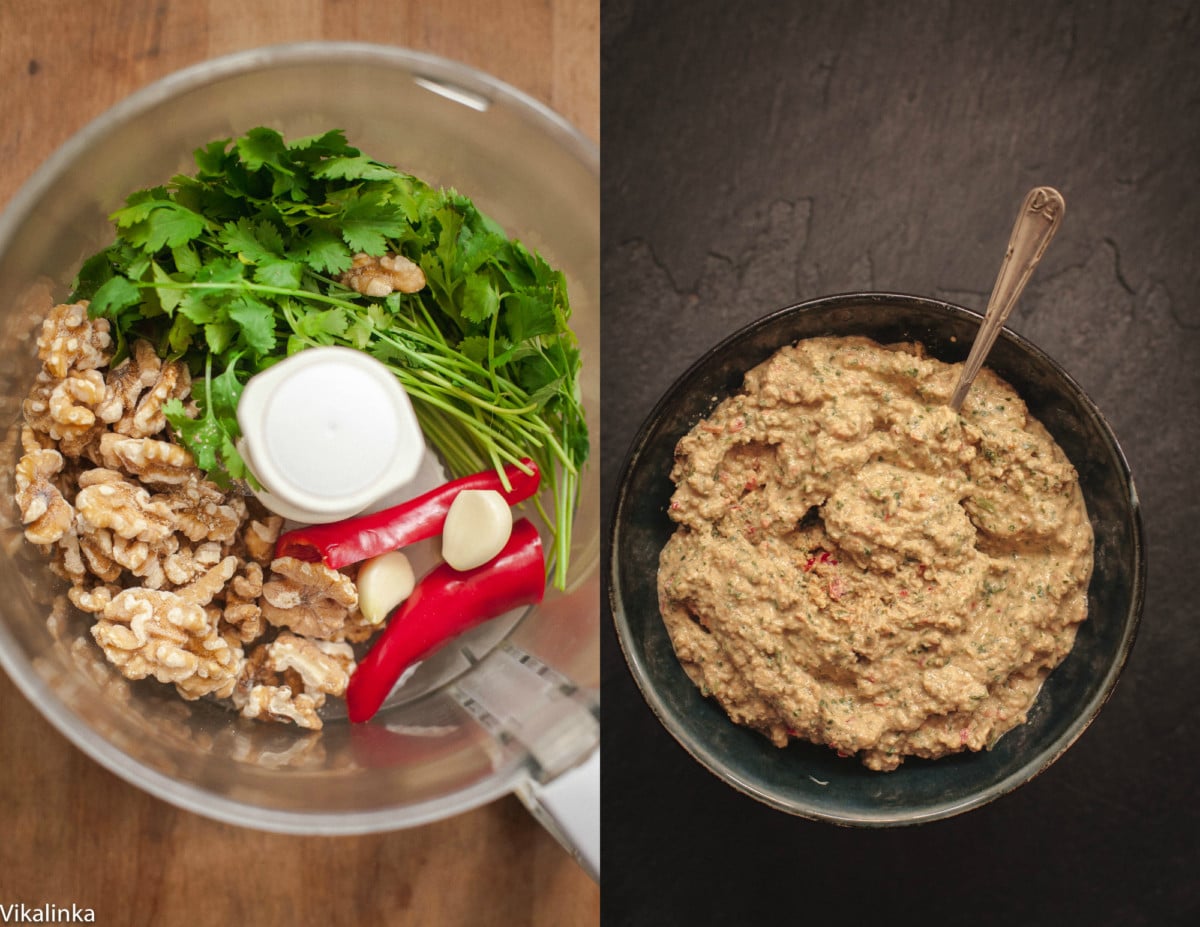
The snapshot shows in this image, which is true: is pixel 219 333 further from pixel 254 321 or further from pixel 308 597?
pixel 308 597

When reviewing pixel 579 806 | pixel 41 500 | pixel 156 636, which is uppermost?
pixel 41 500

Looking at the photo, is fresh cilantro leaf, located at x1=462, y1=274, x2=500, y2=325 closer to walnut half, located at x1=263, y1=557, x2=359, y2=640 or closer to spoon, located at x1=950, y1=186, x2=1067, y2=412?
walnut half, located at x1=263, y1=557, x2=359, y2=640

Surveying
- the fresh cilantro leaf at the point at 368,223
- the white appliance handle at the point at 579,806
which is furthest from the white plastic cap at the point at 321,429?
the white appliance handle at the point at 579,806

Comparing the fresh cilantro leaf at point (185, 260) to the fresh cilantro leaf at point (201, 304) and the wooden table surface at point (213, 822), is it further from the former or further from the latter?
the wooden table surface at point (213, 822)

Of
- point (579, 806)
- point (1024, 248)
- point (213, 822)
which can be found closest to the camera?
point (1024, 248)

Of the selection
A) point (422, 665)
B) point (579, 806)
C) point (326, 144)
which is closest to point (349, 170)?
point (326, 144)

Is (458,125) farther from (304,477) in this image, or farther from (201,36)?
(304,477)
